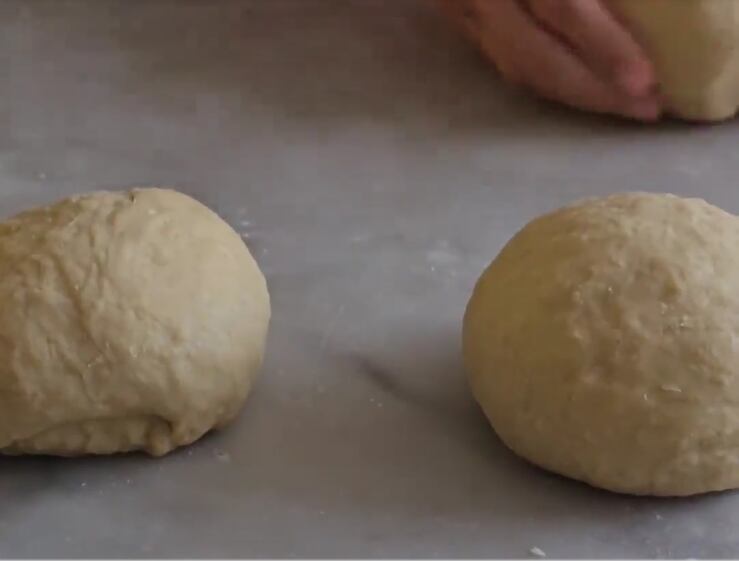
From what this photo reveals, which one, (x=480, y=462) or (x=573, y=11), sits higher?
(x=573, y=11)

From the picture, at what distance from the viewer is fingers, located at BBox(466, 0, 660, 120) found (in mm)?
1495

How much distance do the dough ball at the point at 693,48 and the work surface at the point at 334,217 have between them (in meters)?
0.04

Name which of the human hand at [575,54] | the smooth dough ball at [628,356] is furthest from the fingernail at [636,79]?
the smooth dough ball at [628,356]

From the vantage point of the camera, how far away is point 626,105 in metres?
1.49

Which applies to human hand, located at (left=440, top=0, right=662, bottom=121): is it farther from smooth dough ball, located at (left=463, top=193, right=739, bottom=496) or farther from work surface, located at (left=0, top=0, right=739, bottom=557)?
smooth dough ball, located at (left=463, top=193, right=739, bottom=496)

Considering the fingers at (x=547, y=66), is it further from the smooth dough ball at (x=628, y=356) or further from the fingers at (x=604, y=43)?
the smooth dough ball at (x=628, y=356)

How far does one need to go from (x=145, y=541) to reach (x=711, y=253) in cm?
56

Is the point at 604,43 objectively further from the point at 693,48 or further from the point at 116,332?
the point at 116,332

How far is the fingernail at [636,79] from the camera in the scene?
1.46 meters

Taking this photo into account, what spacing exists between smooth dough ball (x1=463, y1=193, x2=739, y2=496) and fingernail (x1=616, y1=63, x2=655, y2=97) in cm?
53

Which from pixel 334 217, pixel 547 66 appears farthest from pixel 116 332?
pixel 547 66

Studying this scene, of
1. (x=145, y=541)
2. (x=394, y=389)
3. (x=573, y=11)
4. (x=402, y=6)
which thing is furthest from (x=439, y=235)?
(x=402, y=6)

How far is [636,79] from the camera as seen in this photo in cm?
147

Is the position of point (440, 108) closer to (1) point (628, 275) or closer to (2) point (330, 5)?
(2) point (330, 5)
